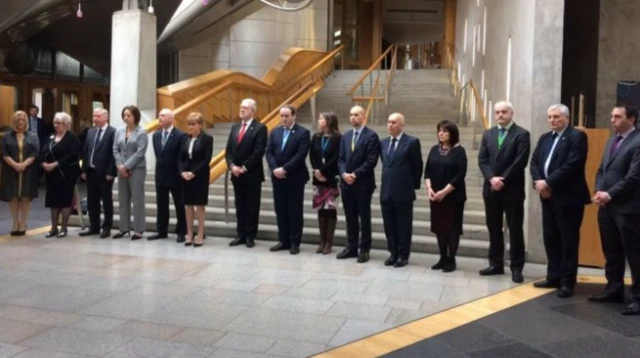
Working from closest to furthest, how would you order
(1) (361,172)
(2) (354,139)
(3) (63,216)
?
(1) (361,172) < (2) (354,139) < (3) (63,216)

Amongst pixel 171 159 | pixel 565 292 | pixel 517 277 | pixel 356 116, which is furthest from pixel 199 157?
pixel 565 292

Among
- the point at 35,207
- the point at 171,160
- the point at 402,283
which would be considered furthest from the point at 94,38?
the point at 402,283

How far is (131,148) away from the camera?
7328 millimetres

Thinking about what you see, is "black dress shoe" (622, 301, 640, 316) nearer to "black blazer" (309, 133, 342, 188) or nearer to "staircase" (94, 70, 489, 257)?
"staircase" (94, 70, 489, 257)

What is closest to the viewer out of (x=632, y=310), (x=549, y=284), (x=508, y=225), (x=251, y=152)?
(x=632, y=310)

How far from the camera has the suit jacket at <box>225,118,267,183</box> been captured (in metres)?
6.90

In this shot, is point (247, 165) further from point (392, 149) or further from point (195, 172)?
point (392, 149)

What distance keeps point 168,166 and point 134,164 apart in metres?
0.41

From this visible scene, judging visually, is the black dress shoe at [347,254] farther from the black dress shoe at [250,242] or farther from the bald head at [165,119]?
the bald head at [165,119]

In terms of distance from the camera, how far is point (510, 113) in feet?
18.5

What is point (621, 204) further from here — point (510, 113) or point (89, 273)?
point (89, 273)

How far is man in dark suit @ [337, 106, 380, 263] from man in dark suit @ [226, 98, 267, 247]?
1.01m

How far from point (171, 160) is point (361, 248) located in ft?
8.25

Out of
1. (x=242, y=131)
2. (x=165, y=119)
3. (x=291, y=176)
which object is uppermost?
(x=165, y=119)
